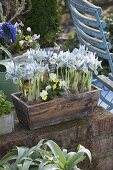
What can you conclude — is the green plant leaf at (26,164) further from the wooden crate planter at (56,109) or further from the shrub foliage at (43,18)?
the shrub foliage at (43,18)

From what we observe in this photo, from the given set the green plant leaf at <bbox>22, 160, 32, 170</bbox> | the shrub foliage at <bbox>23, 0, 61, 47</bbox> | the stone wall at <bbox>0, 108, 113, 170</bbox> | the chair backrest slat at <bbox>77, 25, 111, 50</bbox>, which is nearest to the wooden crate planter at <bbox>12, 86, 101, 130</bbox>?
the stone wall at <bbox>0, 108, 113, 170</bbox>

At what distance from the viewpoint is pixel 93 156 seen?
2979 millimetres

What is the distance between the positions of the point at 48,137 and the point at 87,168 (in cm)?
40

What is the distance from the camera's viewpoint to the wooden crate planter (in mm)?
2734

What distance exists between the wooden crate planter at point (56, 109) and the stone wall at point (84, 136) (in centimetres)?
4

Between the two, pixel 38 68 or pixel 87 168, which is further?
pixel 87 168

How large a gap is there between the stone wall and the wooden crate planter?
0.04 meters

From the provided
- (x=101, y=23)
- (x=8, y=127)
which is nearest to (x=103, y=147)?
(x=8, y=127)

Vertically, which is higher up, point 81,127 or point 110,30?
point 81,127

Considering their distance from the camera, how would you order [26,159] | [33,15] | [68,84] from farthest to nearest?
[33,15]
[68,84]
[26,159]

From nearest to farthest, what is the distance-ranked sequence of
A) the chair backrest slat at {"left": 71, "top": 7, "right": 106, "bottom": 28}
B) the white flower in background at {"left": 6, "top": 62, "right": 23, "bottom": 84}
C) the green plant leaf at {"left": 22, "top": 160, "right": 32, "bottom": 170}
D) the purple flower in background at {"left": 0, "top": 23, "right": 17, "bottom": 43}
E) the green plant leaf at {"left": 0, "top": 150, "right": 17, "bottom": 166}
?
the green plant leaf at {"left": 22, "top": 160, "right": 32, "bottom": 170} < the green plant leaf at {"left": 0, "top": 150, "right": 17, "bottom": 166} < the white flower in background at {"left": 6, "top": 62, "right": 23, "bottom": 84} < the purple flower in background at {"left": 0, "top": 23, "right": 17, "bottom": 43} < the chair backrest slat at {"left": 71, "top": 7, "right": 106, "bottom": 28}

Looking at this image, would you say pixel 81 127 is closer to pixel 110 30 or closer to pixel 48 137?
pixel 48 137

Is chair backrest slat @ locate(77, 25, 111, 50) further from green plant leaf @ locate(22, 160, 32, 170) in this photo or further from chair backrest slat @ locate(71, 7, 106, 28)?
green plant leaf @ locate(22, 160, 32, 170)

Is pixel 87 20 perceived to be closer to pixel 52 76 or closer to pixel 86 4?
pixel 86 4
